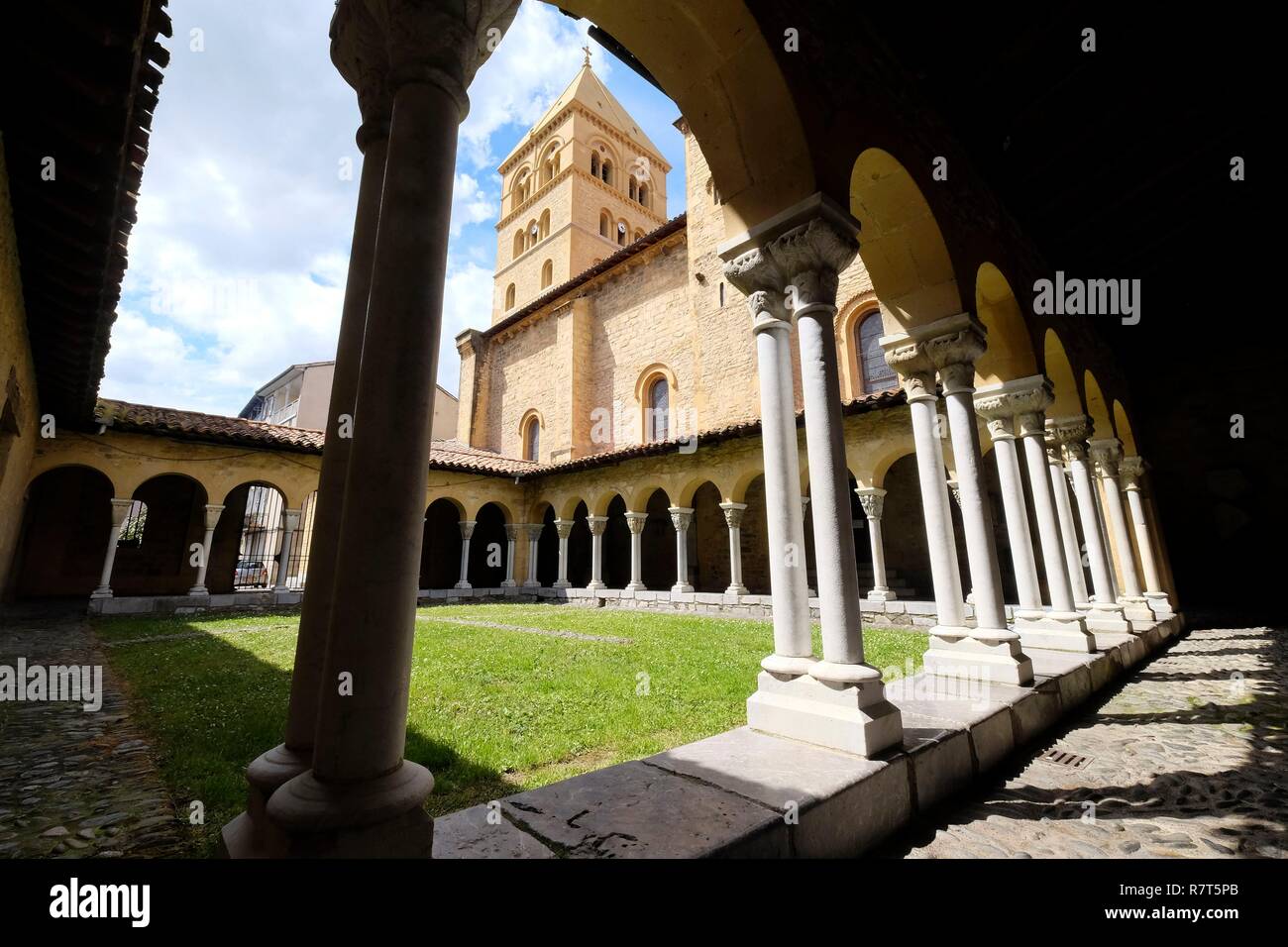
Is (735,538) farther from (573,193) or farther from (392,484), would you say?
(573,193)

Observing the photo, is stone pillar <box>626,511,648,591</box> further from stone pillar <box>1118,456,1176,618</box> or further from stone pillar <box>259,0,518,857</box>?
stone pillar <box>259,0,518,857</box>

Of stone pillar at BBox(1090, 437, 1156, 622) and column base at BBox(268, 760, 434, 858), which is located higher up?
stone pillar at BBox(1090, 437, 1156, 622)

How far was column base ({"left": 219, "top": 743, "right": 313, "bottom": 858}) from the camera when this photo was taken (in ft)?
4.99

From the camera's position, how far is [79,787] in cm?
271

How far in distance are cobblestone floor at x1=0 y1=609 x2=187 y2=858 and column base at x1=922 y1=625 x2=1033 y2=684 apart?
4271mm

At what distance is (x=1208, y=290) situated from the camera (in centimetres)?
949

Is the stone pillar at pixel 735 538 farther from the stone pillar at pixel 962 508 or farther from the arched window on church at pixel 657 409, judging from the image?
the stone pillar at pixel 962 508

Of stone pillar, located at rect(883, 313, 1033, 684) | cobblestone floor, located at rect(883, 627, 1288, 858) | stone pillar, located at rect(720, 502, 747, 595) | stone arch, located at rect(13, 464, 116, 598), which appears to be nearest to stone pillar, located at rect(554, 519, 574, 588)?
stone pillar, located at rect(720, 502, 747, 595)

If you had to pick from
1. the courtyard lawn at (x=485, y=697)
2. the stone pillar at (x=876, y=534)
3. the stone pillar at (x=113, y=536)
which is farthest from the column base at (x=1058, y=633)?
the stone pillar at (x=113, y=536)

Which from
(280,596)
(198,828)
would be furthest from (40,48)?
(280,596)

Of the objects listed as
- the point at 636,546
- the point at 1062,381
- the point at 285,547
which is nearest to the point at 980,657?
the point at 1062,381

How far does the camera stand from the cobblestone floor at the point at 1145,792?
85.8 inches

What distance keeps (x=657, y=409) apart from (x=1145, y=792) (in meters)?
16.4

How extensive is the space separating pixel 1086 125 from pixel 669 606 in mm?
11117
